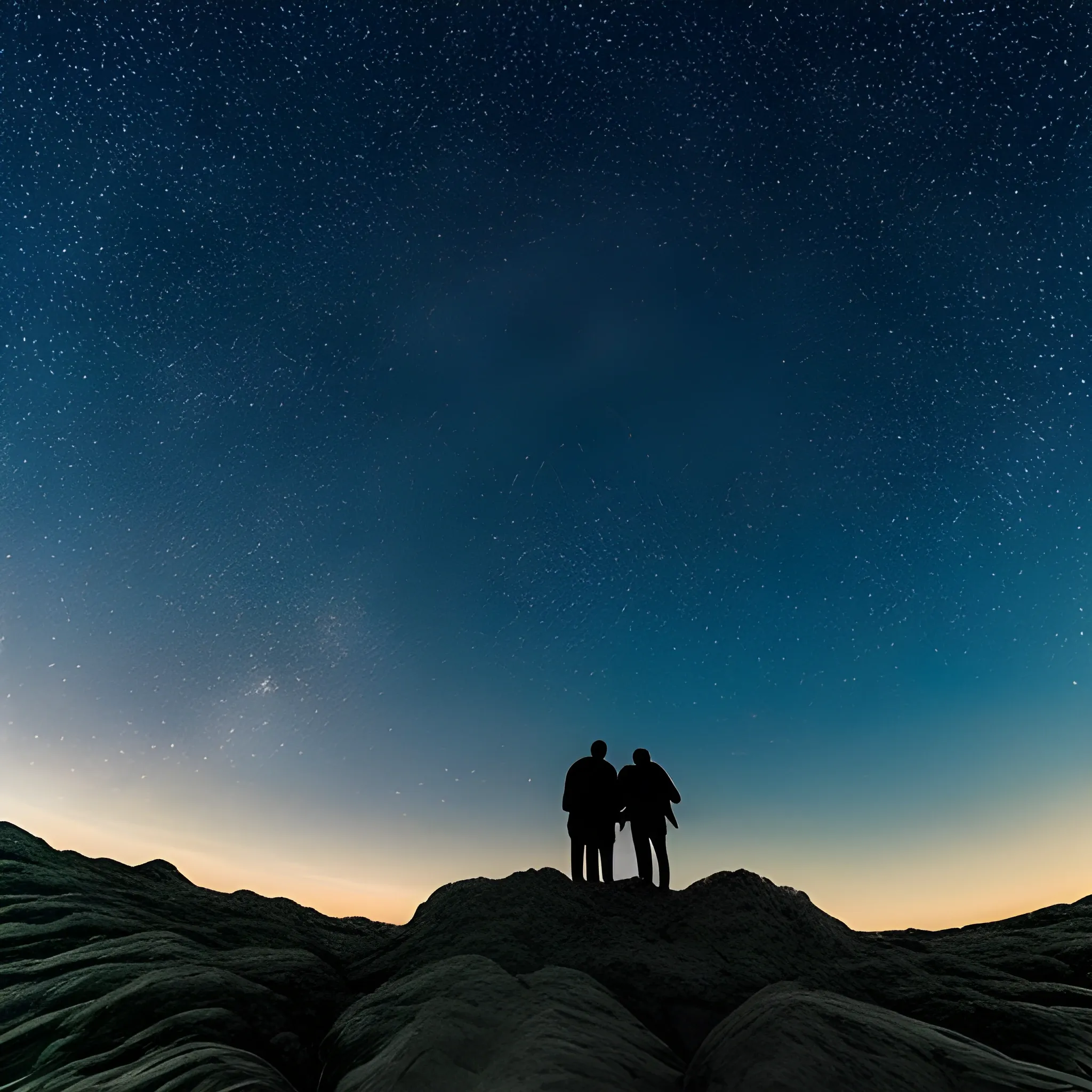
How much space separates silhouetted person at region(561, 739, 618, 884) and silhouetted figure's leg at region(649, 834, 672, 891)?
78cm

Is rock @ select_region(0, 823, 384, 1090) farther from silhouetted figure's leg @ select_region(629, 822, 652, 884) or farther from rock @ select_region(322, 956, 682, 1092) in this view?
silhouetted figure's leg @ select_region(629, 822, 652, 884)

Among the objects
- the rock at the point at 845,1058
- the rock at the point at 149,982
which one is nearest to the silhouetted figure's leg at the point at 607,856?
the rock at the point at 149,982

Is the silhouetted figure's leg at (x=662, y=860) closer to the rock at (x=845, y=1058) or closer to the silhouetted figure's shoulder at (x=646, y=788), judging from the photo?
the silhouetted figure's shoulder at (x=646, y=788)

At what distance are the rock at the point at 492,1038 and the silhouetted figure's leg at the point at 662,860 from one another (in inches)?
203

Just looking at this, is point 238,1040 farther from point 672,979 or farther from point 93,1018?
point 672,979

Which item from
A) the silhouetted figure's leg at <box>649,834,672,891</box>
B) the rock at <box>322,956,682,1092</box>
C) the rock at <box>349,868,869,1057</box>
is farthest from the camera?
the silhouetted figure's leg at <box>649,834,672,891</box>

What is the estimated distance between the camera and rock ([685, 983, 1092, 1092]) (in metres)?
6.32

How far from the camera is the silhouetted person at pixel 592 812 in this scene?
14.1 meters

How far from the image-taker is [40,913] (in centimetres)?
1134

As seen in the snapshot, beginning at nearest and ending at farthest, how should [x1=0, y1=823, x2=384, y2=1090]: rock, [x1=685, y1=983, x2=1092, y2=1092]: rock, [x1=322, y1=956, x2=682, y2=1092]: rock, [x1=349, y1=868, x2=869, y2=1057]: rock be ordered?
[x1=685, y1=983, x2=1092, y2=1092]: rock → [x1=322, y1=956, x2=682, y2=1092]: rock → [x1=0, y1=823, x2=384, y2=1090]: rock → [x1=349, y1=868, x2=869, y2=1057]: rock

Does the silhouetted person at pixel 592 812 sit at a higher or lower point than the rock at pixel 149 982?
higher

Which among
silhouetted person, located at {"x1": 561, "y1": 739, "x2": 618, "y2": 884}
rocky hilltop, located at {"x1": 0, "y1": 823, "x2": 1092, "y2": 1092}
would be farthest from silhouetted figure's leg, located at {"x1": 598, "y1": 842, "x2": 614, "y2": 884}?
rocky hilltop, located at {"x1": 0, "y1": 823, "x2": 1092, "y2": 1092}

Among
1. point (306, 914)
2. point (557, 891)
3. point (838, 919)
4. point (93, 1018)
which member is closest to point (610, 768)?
point (557, 891)

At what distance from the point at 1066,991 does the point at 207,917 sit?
1234cm
